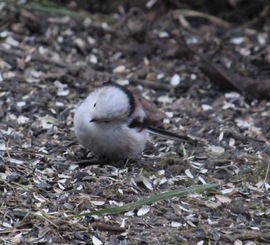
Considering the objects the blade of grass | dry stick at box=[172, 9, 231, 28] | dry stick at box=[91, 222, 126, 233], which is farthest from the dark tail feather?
dry stick at box=[172, 9, 231, 28]

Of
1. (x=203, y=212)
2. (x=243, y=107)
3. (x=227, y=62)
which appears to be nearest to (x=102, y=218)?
(x=203, y=212)

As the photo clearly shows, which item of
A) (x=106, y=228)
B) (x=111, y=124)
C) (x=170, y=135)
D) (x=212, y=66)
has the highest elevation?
(x=111, y=124)

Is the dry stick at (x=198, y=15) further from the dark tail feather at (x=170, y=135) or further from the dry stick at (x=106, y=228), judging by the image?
the dry stick at (x=106, y=228)

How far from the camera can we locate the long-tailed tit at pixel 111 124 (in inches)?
189

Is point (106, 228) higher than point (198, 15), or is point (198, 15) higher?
point (106, 228)

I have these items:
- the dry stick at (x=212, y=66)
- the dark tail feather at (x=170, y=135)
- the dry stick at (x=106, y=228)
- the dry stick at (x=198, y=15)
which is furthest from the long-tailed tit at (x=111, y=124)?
the dry stick at (x=198, y=15)

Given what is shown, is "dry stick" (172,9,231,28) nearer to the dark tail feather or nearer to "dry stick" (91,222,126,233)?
the dark tail feather

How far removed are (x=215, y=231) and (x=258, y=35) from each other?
3.40 m

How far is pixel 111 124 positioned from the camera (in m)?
4.88

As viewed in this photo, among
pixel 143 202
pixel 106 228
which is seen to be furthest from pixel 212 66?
pixel 106 228

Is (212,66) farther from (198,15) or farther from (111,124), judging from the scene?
(111,124)

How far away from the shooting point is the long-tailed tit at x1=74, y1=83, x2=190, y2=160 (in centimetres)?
481

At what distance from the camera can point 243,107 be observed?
623 cm

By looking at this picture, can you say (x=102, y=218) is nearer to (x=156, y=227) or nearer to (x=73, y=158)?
(x=156, y=227)
